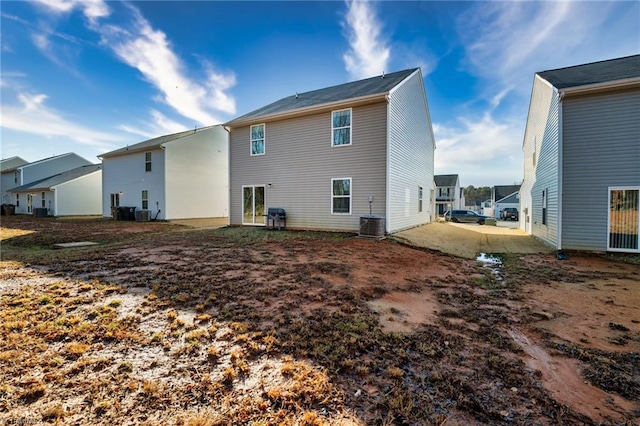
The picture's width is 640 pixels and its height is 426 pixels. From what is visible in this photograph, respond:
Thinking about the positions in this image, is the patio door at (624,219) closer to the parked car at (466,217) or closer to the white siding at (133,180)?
the parked car at (466,217)

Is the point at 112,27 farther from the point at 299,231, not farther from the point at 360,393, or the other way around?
the point at 360,393

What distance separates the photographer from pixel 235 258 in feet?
23.8

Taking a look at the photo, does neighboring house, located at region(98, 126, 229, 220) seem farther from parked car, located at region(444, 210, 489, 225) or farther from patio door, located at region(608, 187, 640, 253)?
parked car, located at region(444, 210, 489, 225)

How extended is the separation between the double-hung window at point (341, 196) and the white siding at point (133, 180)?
45.2 feet

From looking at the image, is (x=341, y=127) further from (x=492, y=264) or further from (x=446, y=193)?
(x=446, y=193)

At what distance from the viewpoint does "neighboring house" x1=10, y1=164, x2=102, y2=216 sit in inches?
995

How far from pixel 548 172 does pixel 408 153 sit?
5.43 metres

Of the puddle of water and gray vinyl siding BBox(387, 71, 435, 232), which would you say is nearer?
the puddle of water

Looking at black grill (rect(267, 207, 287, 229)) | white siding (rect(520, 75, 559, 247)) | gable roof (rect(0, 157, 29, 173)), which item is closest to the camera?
white siding (rect(520, 75, 559, 247))

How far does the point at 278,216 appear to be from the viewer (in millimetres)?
13008

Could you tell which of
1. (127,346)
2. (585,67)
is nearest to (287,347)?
(127,346)

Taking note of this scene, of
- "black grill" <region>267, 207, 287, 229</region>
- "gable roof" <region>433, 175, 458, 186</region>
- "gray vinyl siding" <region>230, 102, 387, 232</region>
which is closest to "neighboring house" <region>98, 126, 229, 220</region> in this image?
"gray vinyl siding" <region>230, 102, 387, 232</region>

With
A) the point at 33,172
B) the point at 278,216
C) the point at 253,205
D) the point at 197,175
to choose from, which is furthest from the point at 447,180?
the point at 33,172

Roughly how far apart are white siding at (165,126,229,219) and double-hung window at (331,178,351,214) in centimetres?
1081
